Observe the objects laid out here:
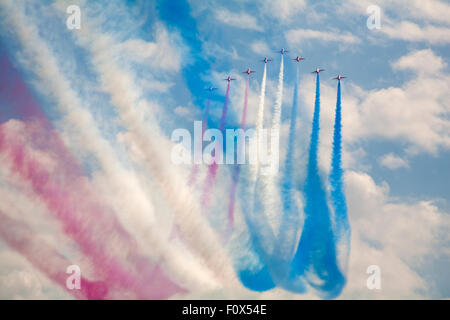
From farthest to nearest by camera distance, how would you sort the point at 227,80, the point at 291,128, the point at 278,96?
1. the point at 227,80
2. the point at 278,96
3. the point at 291,128
